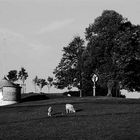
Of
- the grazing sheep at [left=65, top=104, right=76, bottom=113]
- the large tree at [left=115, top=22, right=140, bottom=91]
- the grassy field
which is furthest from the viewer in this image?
the large tree at [left=115, top=22, right=140, bottom=91]

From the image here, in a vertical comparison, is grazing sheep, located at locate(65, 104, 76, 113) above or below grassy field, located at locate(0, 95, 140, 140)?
above

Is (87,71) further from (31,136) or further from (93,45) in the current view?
(31,136)

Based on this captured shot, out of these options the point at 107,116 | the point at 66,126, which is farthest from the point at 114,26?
the point at 66,126

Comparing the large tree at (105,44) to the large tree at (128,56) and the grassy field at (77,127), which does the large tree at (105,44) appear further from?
the grassy field at (77,127)

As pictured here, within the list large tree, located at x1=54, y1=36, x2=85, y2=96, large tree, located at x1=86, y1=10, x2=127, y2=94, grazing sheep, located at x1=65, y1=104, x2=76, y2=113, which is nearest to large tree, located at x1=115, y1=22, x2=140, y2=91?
large tree, located at x1=86, y1=10, x2=127, y2=94

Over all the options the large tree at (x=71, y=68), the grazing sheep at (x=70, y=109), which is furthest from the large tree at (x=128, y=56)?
the grazing sheep at (x=70, y=109)

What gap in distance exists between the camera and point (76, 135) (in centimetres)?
3297

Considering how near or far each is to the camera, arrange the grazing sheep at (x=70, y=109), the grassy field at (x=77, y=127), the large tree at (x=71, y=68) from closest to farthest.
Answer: the grassy field at (x=77, y=127), the grazing sheep at (x=70, y=109), the large tree at (x=71, y=68)

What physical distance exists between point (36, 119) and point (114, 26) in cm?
4941

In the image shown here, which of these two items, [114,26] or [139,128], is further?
[114,26]

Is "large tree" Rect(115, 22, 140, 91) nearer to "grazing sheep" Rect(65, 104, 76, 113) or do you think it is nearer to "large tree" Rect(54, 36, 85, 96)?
"large tree" Rect(54, 36, 85, 96)

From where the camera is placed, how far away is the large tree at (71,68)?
11631cm

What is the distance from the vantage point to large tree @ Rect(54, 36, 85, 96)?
11631cm

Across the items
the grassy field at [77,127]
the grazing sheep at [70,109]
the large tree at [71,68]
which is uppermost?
the large tree at [71,68]
